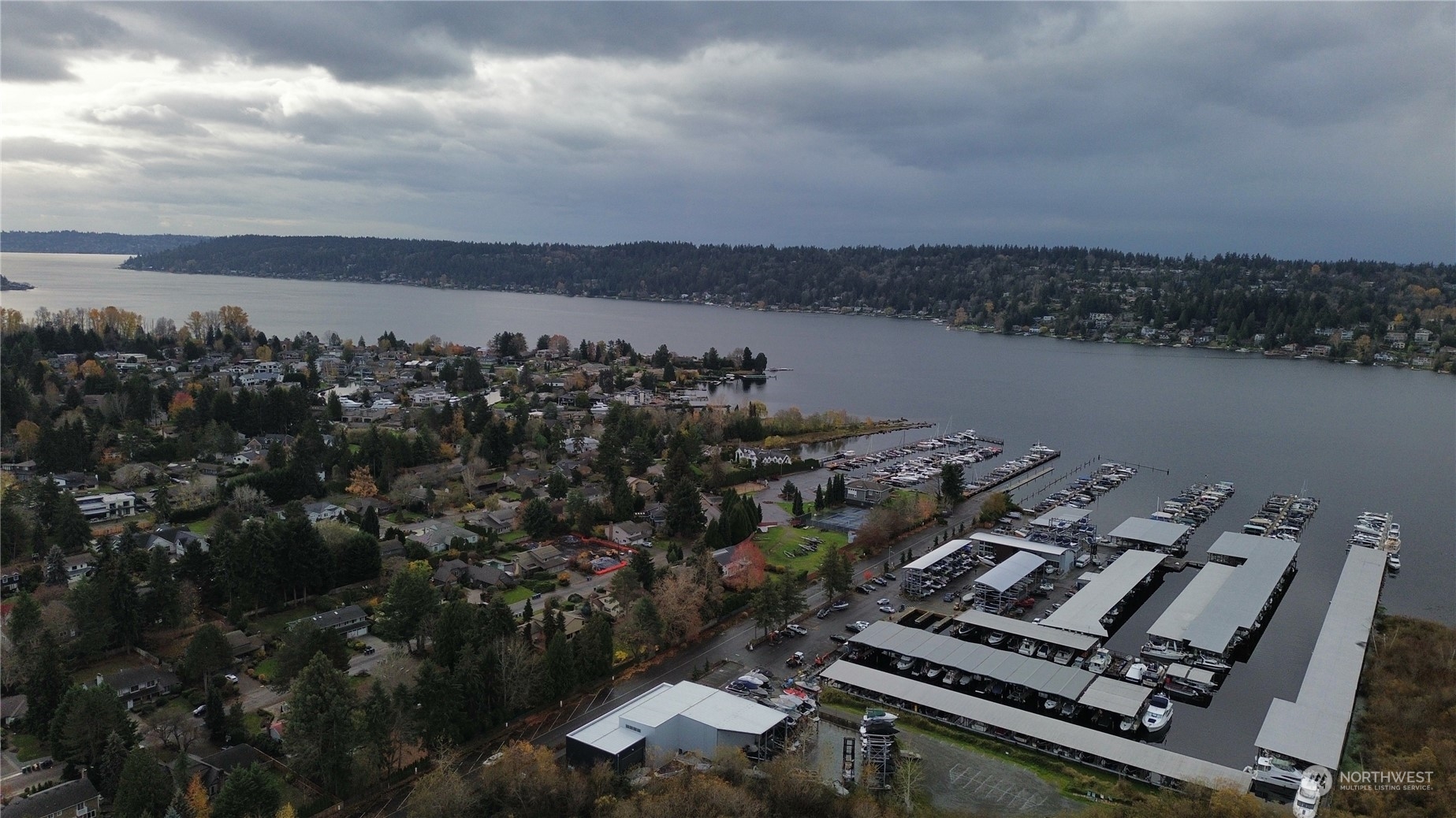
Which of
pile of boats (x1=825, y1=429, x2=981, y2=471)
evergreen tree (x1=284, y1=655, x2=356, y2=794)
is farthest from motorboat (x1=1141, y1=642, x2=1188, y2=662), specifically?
pile of boats (x1=825, y1=429, x2=981, y2=471)

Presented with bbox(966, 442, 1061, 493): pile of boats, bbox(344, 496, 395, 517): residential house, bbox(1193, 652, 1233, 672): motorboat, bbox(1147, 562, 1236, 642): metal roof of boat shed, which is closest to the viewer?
bbox(1193, 652, 1233, 672): motorboat

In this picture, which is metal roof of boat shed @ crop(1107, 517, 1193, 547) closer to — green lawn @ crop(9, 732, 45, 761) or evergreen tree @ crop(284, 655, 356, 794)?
evergreen tree @ crop(284, 655, 356, 794)

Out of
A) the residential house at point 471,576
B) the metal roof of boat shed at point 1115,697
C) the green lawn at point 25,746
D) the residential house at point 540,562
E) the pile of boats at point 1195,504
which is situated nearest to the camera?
the green lawn at point 25,746

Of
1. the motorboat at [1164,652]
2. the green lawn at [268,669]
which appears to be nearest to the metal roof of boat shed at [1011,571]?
the motorboat at [1164,652]

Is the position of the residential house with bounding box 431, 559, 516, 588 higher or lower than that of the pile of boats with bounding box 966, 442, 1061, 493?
lower

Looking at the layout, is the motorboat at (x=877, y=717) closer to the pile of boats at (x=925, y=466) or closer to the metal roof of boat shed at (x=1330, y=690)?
the metal roof of boat shed at (x=1330, y=690)

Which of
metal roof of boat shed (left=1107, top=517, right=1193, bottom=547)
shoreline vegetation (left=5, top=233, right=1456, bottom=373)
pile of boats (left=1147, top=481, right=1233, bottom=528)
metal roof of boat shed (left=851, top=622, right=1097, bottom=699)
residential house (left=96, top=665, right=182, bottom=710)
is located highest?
shoreline vegetation (left=5, top=233, right=1456, bottom=373)

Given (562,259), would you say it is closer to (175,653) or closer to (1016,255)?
(1016,255)
